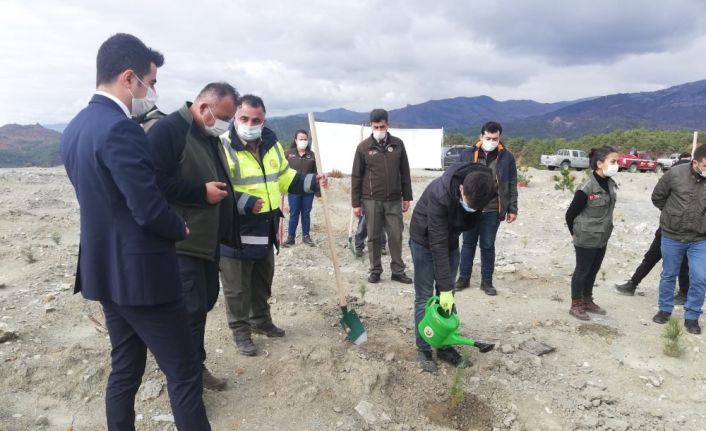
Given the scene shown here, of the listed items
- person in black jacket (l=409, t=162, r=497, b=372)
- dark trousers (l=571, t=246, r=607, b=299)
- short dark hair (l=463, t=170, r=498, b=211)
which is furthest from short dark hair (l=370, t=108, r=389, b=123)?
short dark hair (l=463, t=170, r=498, b=211)

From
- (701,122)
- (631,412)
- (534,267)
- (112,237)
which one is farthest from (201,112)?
(701,122)

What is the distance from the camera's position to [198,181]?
8.61ft

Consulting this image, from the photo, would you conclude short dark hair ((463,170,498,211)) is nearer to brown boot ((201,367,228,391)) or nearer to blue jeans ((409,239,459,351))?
blue jeans ((409,239,459,351))

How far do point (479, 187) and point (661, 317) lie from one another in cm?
322

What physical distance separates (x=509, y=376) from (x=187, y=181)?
2.84m

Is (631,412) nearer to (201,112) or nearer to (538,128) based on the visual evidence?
(201,112)

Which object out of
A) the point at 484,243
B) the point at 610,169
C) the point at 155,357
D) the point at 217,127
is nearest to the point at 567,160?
the point at 484,243

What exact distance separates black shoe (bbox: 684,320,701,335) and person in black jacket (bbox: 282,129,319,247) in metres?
5.05

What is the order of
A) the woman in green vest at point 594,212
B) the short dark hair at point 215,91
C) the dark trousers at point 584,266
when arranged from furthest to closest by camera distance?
the dark trousers at point 584,266
the woman in green vest at point 594,212
the short dark hair at point 215,91

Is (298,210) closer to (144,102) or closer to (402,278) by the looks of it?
(402,278)

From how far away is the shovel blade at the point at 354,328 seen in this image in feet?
12.6

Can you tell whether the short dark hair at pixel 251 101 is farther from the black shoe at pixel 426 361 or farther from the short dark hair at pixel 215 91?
the black shoe at pixel 426 361

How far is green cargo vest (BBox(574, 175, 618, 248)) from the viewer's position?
4332mm

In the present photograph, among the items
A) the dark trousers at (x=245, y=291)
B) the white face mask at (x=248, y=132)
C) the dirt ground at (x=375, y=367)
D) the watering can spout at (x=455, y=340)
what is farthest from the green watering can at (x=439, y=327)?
the white face mask at (x=248, y=132)
